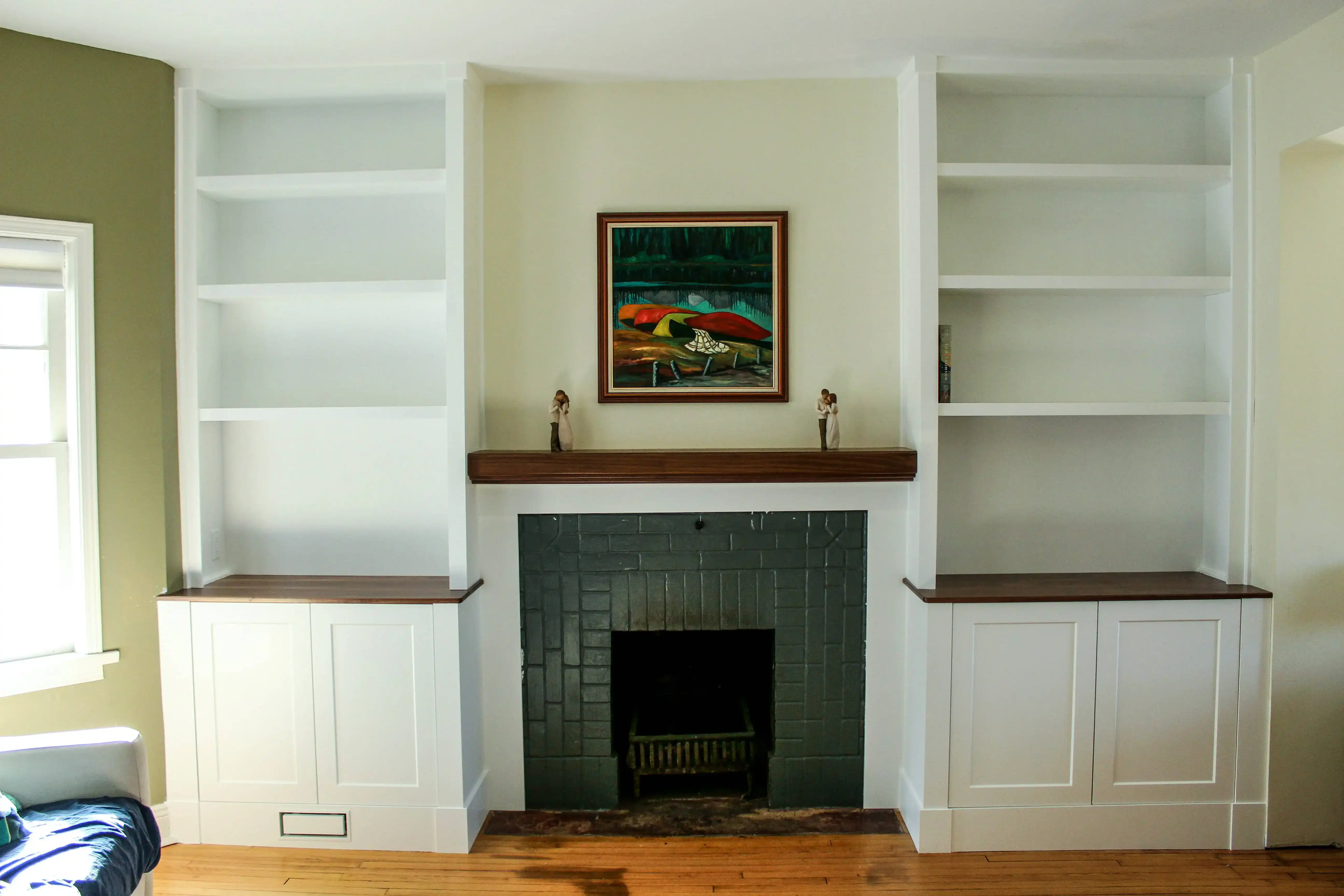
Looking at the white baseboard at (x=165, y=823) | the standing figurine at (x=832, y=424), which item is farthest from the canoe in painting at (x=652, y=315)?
the white baseboard at (x=165, y=823)

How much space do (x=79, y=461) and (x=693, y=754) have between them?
226 centimetres

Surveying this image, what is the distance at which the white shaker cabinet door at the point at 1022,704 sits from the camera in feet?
8.14

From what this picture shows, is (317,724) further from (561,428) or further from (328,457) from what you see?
(561,428)

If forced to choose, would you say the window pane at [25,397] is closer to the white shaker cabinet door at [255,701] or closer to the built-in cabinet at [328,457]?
the built-in cabinet at [328,457]

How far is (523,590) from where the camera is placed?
8.90ft

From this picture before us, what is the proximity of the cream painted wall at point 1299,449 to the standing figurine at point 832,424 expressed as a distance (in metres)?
1.36

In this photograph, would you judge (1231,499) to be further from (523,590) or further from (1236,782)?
(523,590)

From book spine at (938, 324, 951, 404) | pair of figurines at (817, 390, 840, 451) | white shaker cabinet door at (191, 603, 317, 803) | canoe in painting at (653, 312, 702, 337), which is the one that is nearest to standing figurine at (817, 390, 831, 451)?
pair of figurines at (817, 390, 840, 451)

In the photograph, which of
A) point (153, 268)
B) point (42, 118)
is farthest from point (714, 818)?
point (42, 118)

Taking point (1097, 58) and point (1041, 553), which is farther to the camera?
point (1041, 553)

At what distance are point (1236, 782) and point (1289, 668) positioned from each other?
410 millimetres

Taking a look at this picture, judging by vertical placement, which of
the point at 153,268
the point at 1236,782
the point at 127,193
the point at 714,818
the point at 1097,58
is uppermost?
the point at 1097,58

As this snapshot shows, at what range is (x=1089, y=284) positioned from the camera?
250 centimetres

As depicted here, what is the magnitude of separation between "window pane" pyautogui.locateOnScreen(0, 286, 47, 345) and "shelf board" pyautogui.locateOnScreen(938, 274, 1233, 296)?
288 centimetres
